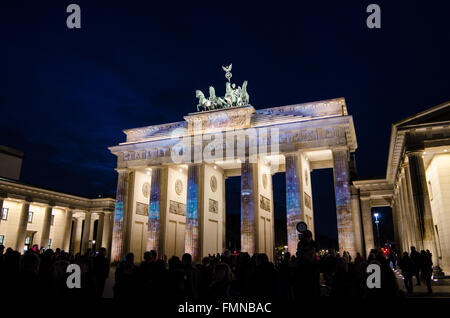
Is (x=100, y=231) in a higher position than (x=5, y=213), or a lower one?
lower

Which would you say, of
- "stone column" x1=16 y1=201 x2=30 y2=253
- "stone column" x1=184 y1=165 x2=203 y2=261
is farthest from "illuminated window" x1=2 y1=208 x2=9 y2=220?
"stone column" x1=184 y1=165 x2=203 y2=261

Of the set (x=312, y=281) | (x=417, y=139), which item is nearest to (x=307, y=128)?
(x=417, y=139)

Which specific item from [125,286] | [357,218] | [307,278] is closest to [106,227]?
[357,218]

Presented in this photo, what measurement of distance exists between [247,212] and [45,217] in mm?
27898

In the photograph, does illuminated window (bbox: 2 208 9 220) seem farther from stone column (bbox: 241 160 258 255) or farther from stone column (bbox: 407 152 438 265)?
stone column (bbox: 407 152 438 265)

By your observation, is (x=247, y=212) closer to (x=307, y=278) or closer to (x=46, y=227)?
(x=307, y=278)

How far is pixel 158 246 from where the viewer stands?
102 ft

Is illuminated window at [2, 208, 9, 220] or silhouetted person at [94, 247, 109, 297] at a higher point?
illuminated window at [2, 208, 9, 220]

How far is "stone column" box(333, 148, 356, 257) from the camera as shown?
2533 centimetres

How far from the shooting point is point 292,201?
27.2 m

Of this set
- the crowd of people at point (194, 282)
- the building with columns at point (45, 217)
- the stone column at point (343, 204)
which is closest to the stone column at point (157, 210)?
the building with columns at point (45, 217)

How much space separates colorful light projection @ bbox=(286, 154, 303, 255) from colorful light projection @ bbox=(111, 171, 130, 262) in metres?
16.1
